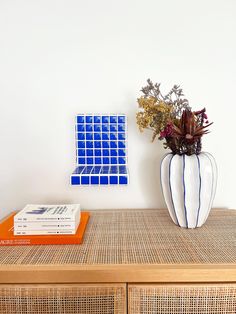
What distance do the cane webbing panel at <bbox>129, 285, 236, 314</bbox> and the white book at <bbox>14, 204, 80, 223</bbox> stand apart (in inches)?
11.7

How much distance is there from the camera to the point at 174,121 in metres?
0.96

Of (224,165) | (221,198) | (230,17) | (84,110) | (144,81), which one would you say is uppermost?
(230,17)

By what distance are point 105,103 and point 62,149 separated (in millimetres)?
280

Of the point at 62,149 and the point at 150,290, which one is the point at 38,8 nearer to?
the point at 62,149

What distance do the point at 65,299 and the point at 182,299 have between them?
309mm

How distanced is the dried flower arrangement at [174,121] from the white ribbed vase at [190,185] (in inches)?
1.7

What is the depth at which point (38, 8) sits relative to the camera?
111 cm

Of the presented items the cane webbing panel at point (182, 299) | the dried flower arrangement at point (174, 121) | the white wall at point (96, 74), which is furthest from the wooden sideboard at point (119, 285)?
the white wall at point (96, 74)

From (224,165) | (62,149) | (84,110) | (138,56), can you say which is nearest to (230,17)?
(138,56)

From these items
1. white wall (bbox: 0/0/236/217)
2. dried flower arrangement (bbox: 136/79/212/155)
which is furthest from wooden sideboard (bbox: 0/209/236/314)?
white wall (bbox: 0/0/236/217)

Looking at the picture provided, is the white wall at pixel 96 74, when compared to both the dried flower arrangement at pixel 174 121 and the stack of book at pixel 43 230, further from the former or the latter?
the stack of book at pixel 43 230

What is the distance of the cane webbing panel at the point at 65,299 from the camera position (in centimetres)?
68

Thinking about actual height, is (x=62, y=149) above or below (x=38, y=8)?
below

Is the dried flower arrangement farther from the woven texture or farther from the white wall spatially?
the woven texture
